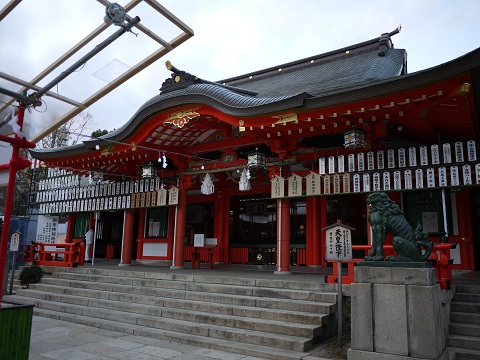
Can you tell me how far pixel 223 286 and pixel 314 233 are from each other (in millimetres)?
5057

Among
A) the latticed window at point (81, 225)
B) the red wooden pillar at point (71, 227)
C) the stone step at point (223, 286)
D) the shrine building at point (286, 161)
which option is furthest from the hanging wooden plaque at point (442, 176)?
the red wooden pillar at point (71, 227)

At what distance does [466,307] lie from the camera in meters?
7.07

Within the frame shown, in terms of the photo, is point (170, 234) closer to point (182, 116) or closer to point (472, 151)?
point (182, 116)

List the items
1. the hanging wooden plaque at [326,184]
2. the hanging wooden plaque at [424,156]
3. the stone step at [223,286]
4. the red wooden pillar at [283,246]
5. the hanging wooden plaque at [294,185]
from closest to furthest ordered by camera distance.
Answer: the stone step at [223,286] < the hanging wooden plaque at [424,156] < the hanging wooden plaque at [326,184] < the hanging wooden plaque at [294,185] < the red wooden pillar at [283,246]

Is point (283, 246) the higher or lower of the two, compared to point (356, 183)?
lower

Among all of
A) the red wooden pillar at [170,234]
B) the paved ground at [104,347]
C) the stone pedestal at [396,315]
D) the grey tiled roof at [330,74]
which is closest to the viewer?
the stone pedestal at [396,315]

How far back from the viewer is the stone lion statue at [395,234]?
18.2 ft

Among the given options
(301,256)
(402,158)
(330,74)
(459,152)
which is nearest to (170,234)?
(301,256)

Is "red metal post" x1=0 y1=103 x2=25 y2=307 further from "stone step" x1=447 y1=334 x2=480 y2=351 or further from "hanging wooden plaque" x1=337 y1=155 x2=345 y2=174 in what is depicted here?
"hanging wooden plaque" x1=337 y1=155 x2=345 y2=174

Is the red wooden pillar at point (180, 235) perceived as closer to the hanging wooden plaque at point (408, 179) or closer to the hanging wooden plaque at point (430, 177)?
the hanging wooden plaque at point (408, 179)

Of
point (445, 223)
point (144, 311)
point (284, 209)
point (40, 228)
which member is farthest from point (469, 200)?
point (40, 228)

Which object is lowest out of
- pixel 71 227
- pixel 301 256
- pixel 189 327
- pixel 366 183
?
pixel 189 327

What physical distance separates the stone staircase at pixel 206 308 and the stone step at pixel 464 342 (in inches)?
75.0

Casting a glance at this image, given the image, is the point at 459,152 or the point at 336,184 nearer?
the point at 459,152
